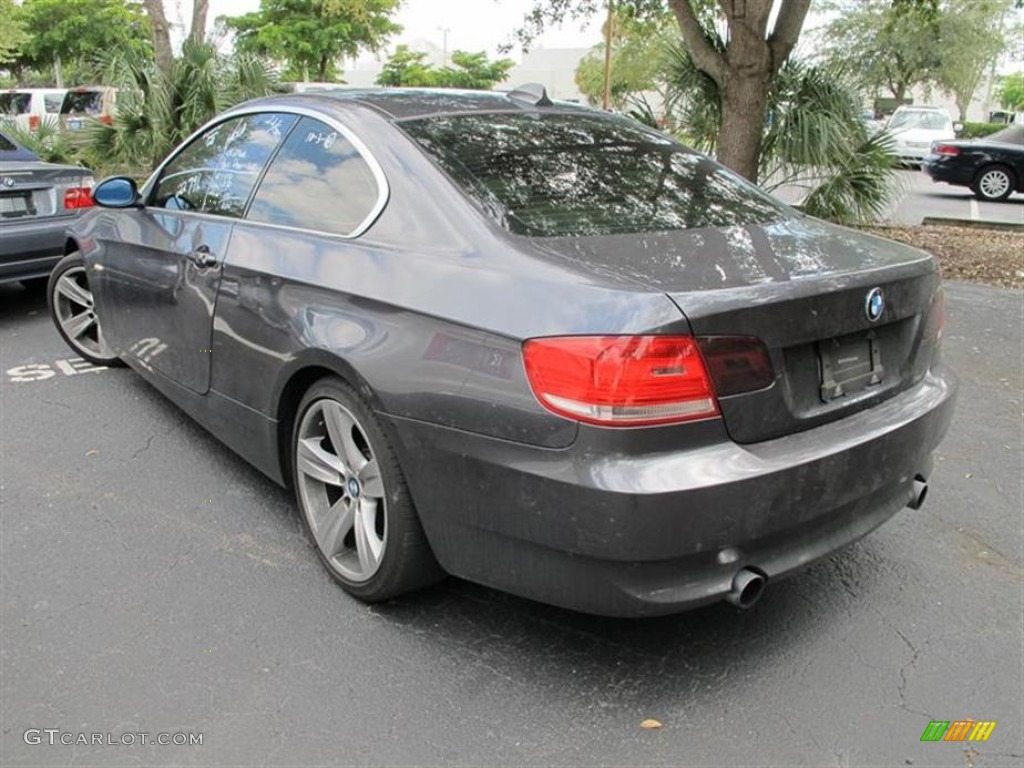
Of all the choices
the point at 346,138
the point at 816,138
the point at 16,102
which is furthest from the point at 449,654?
the point at 16,102

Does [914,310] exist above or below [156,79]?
below

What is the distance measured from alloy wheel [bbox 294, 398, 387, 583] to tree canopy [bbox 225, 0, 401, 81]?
33974 millimetres

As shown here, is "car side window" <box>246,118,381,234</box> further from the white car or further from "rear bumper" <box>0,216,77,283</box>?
the white car

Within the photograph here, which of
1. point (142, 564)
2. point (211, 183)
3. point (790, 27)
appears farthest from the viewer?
point (790, 27)

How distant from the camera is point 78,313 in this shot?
17.9 feet

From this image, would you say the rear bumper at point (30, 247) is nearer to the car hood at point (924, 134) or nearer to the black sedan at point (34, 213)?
the black sedan at point (34, 213)

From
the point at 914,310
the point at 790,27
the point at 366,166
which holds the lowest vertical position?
the point at 914,310

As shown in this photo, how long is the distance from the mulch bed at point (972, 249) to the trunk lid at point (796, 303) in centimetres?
603

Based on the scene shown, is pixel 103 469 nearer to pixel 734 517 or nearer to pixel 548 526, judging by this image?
pixel 548 526

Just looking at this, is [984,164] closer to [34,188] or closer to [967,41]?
[34,188]

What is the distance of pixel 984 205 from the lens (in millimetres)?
15758

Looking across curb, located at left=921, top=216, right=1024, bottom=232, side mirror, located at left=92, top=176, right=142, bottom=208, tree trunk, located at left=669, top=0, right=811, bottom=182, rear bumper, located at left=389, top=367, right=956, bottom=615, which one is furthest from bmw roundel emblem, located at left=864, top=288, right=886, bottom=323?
curb, located at left=921, top=216, right=1024, bottom=232

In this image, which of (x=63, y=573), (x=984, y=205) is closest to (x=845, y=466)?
(x=63, y=573)

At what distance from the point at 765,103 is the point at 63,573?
796cm
